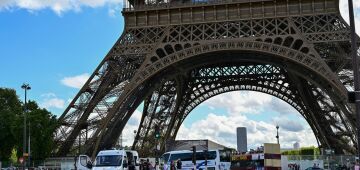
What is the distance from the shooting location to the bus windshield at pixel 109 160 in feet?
106

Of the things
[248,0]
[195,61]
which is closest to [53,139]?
[195,61]

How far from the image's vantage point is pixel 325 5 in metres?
43.3

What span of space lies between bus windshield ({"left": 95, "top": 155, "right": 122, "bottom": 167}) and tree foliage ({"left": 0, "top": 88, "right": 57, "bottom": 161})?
571 inches

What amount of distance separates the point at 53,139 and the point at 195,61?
15254 millimetres

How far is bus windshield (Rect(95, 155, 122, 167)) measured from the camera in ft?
106

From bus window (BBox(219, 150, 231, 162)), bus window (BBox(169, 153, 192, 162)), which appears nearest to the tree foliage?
bus window (BBox(169, 153, 192, 162))

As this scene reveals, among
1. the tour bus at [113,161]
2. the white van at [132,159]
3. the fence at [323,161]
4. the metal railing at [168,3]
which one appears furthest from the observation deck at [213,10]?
the tour bus at [113,161]

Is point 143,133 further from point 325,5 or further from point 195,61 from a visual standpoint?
point 325,5

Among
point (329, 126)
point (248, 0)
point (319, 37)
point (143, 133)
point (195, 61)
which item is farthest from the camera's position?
point (143, 133)

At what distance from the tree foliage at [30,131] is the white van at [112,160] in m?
14.5

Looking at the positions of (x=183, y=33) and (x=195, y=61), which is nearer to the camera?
(x=183, y=33)

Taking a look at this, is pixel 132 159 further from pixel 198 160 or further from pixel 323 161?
pixel 323 161

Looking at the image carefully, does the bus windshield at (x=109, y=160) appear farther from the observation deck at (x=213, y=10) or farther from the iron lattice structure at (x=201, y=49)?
the observation deck at (x=213, y=10)

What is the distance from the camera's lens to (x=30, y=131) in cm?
4888
